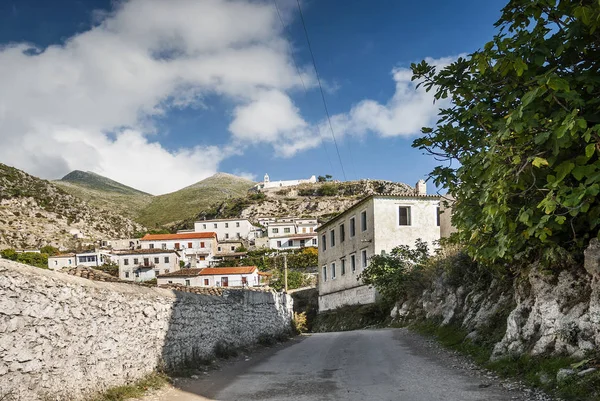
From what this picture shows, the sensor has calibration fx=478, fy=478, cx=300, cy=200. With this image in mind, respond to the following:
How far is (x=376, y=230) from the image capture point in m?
32.5

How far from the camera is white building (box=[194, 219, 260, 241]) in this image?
107m

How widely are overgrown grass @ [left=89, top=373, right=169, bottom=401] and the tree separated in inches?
238

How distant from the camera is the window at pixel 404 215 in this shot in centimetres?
3325

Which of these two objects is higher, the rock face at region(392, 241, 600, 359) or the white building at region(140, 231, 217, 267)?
the white building at region(140, 231, 217, 267)

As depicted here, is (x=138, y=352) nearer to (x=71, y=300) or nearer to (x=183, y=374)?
(x=183, y=374)

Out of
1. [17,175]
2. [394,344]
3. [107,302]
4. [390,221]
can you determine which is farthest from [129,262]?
[107,302]

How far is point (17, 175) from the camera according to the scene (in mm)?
103812

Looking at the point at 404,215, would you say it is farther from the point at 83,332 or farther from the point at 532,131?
the point at 83,332

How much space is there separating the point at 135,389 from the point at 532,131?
23.5 ft

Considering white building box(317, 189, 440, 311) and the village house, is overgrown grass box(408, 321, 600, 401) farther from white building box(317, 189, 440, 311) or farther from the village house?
the village house

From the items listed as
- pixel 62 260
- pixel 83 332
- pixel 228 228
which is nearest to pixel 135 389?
pixel 83 332

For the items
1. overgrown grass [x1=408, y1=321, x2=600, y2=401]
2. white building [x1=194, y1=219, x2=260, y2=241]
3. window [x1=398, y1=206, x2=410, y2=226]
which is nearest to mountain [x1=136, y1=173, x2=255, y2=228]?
white building [x1=194, y1=219, x2=260, y2=241]

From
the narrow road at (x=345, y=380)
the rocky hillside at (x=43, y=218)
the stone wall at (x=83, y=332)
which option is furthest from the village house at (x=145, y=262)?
the stone wall at (x=83, y=332)

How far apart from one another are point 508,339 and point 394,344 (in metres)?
6.34
